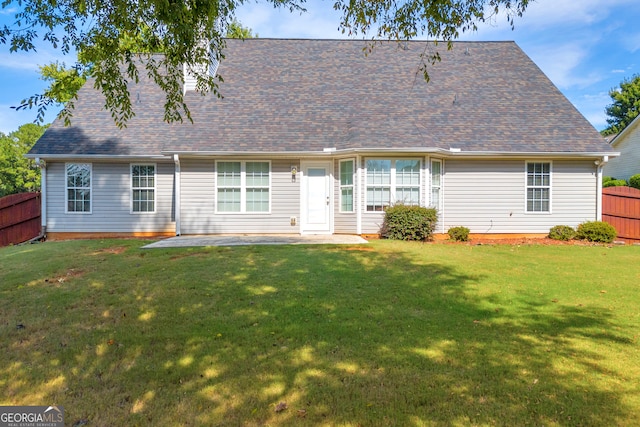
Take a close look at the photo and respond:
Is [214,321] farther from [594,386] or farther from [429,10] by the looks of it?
[429,10]

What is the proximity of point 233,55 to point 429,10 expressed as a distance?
42.6 feet

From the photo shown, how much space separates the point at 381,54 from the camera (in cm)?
1609

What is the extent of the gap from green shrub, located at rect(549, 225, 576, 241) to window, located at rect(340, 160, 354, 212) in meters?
6.86

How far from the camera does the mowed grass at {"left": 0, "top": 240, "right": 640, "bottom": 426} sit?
2590 millimetres

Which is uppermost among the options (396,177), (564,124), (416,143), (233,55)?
(233,55)

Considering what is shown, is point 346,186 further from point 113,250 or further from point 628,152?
point 628,152

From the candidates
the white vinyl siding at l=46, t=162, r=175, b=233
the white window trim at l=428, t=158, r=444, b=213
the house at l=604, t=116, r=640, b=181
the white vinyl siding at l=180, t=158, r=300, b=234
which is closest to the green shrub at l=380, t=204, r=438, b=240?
the white window trim at l=428, t=158, r=444, b=213

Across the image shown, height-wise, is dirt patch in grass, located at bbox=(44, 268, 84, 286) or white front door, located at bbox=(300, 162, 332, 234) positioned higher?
white front door, located at bbox=(300, 162, 332, 234)

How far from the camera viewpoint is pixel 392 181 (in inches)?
459

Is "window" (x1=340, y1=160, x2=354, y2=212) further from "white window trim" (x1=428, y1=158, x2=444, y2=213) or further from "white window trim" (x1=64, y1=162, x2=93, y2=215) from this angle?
"white window trim" (x1=64, y1=162, x2=93, y2=215)

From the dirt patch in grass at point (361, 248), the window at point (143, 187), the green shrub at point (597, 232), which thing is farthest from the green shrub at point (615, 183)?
the window at point (143, 187)

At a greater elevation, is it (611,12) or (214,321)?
(611,12)

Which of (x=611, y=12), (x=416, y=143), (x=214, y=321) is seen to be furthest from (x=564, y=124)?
(x=214, y=321)

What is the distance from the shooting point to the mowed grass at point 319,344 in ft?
8.50
